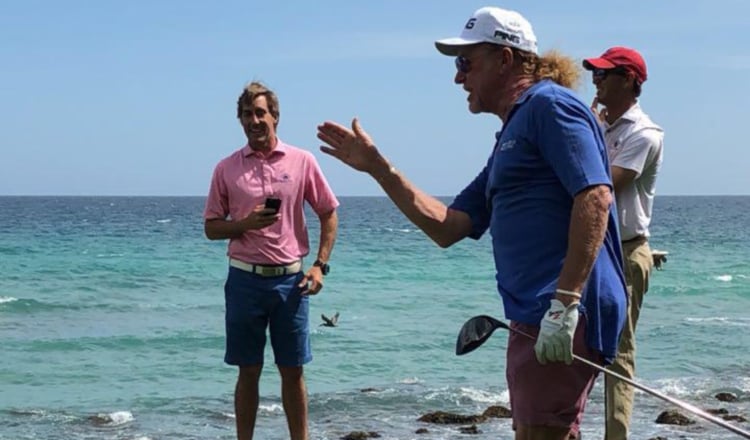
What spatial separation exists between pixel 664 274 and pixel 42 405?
25.8 meters

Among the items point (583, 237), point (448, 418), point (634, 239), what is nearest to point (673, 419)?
point (448, 418)

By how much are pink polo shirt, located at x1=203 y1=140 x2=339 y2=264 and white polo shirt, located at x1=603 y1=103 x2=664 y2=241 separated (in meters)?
1.89

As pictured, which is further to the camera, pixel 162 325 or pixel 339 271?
pixel 339 271

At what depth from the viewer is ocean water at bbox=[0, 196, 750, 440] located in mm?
11680

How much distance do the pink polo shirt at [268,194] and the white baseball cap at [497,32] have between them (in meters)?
2.87

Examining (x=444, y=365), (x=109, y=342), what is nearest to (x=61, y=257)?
(x=109, y=342)

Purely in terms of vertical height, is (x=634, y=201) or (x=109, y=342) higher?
(x=634, y=201)

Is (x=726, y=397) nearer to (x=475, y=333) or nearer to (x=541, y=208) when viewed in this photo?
(x=475, y=333)

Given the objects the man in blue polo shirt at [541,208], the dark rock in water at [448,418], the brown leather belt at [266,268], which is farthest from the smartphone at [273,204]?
the dark rock in water at [448,418]

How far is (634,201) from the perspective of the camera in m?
6.03

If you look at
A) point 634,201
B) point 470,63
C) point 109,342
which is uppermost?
point 470,63

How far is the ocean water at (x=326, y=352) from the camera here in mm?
11680

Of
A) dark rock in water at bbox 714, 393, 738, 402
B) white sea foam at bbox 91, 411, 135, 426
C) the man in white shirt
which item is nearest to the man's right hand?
the man in white shirt

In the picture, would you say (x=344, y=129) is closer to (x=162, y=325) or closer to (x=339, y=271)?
(x=162, y=325)
